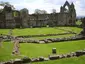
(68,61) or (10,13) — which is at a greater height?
(10,13)

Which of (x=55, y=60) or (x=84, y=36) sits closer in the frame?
(x=55, y=60)

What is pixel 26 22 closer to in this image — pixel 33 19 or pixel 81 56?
pixel 33 19

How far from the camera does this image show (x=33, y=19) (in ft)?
255

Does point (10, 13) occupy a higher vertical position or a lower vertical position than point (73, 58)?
higher

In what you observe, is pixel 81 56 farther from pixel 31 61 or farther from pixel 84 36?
pixel 84 36

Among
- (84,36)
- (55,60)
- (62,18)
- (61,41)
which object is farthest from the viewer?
(62,18)

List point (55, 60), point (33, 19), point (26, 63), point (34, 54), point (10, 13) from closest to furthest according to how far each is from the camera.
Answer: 1. point (26, 63)
2. point (55, 60)
3. point (34, 54)
4. point (10, 13)
5. point (33, 19)

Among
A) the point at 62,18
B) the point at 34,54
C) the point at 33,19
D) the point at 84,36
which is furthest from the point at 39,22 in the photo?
the point at 34,54

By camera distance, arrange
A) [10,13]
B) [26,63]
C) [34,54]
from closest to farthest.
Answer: [26,63]
[34,54]
[10,13]

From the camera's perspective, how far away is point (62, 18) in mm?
83688

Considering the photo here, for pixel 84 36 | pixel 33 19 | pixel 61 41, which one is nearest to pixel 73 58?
pixel 61 41

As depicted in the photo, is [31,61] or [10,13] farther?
[10,13]

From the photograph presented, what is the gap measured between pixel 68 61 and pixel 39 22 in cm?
5672

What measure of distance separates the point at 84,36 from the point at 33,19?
3810cm
